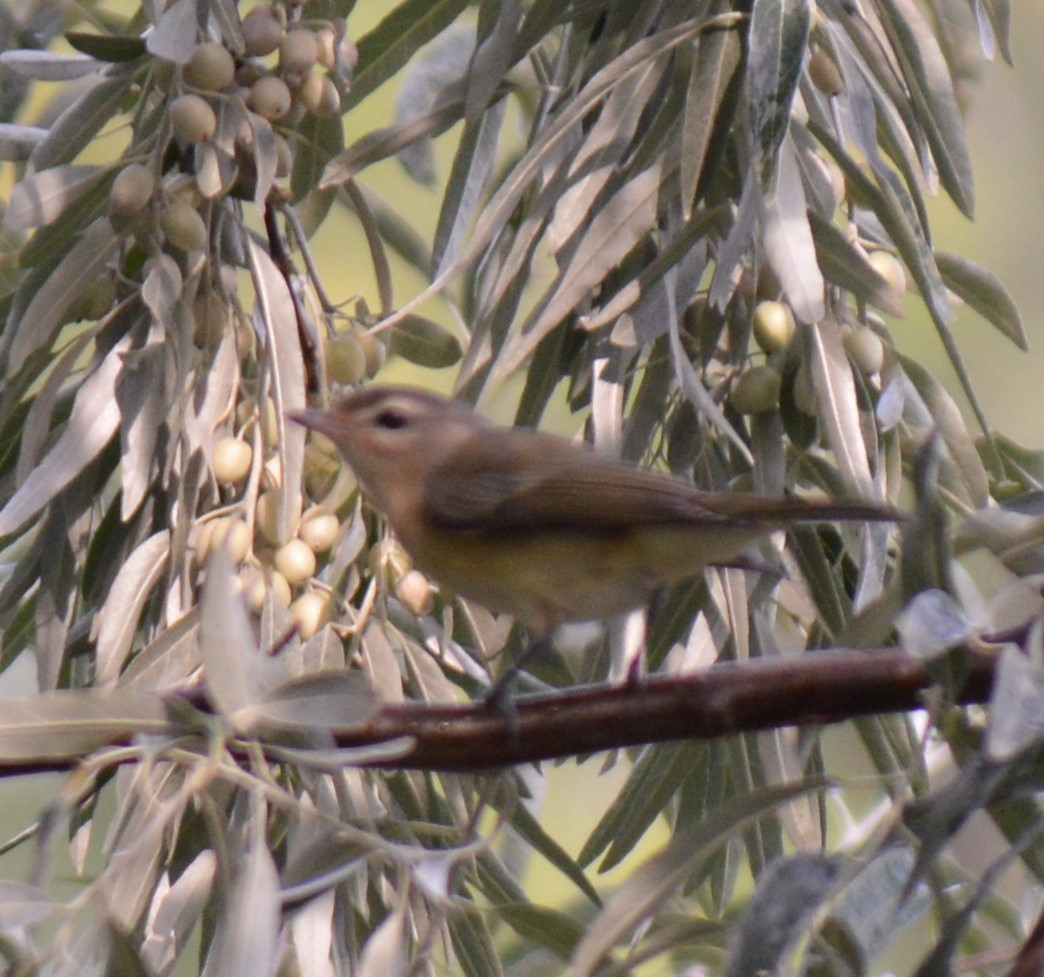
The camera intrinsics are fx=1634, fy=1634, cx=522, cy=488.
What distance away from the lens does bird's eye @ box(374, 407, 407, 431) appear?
92.6 inches

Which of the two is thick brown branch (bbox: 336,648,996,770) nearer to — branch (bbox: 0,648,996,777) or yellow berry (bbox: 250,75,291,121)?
branch (bbox: 0,648,996,777)

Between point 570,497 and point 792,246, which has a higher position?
point 792,246

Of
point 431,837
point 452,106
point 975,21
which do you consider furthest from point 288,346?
point 975,21

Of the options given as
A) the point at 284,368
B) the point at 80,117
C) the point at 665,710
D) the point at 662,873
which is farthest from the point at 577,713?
the point at 80,117

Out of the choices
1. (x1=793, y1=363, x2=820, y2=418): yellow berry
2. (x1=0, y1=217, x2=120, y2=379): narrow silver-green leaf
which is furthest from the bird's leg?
(x1=0, y1=217, x2=120, y2=379): narrow silver-green leaf

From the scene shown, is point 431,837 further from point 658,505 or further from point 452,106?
point 452,106

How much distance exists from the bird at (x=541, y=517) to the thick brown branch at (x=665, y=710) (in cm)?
35

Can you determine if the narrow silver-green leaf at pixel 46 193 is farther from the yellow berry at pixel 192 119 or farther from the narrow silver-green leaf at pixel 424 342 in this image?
the narrow silver-green leaf at pixel 424 342

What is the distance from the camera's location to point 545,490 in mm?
2332

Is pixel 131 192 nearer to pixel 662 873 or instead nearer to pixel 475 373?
pixel 475 373

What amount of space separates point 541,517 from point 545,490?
4 cm

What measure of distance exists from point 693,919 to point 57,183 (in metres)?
1.20

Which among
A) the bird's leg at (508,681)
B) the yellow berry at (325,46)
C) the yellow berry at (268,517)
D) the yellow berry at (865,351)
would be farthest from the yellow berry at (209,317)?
the yellow berry at (865,351)

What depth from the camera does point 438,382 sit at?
165 inches
